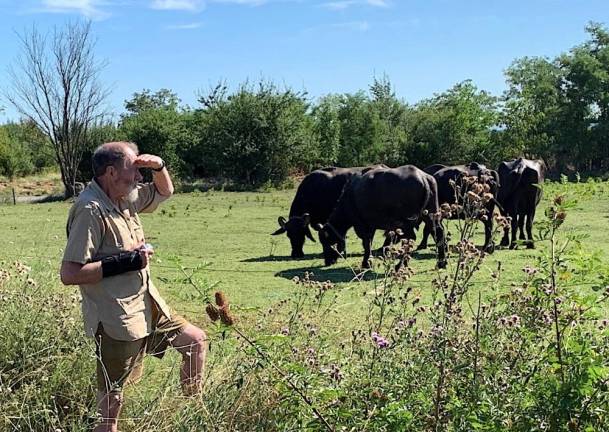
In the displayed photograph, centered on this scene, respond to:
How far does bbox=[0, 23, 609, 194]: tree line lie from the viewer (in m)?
43.2

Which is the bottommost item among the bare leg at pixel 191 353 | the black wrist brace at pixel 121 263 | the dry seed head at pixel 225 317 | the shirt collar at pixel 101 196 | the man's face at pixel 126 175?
the bare leg at pixel 191 353

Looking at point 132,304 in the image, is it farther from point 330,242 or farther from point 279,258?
point 279,258

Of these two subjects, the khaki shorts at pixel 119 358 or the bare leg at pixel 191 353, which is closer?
the khaki shorts at pixel 119 358

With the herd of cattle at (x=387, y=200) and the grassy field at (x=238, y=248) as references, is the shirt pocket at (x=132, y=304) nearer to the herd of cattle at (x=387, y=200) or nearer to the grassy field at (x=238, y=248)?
the grassy field at (x=238, y=248)

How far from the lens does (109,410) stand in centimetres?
417

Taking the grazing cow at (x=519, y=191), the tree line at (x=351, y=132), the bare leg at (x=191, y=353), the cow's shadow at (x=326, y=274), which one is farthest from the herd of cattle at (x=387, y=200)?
the tree line at (x=351, y=132)

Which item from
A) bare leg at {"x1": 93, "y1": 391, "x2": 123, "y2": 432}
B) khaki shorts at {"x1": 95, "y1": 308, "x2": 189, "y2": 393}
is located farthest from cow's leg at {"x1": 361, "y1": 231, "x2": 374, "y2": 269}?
bare leg at {"x1": 93, "y1": 391, "x2": 123, "y2": 432}

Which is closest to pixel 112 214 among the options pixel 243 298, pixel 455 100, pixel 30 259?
pixel 243 298

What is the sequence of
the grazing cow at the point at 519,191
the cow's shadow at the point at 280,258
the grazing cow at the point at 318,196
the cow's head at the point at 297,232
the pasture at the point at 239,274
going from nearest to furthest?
the pasture at the point at 239,274, the cow's shadow at the point at 280,258, the cow's head at the point at 297,232, the grazing cow at the point at 519,191, the grazing cow at the point at 318,196

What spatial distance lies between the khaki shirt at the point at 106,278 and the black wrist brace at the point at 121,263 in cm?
9

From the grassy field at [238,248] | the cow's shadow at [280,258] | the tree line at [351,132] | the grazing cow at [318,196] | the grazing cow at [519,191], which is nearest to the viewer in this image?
the grassy field at [238,248]

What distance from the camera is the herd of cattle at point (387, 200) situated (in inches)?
483

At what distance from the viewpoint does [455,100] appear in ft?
184

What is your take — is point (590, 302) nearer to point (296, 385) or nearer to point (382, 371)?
point (382, 371)
